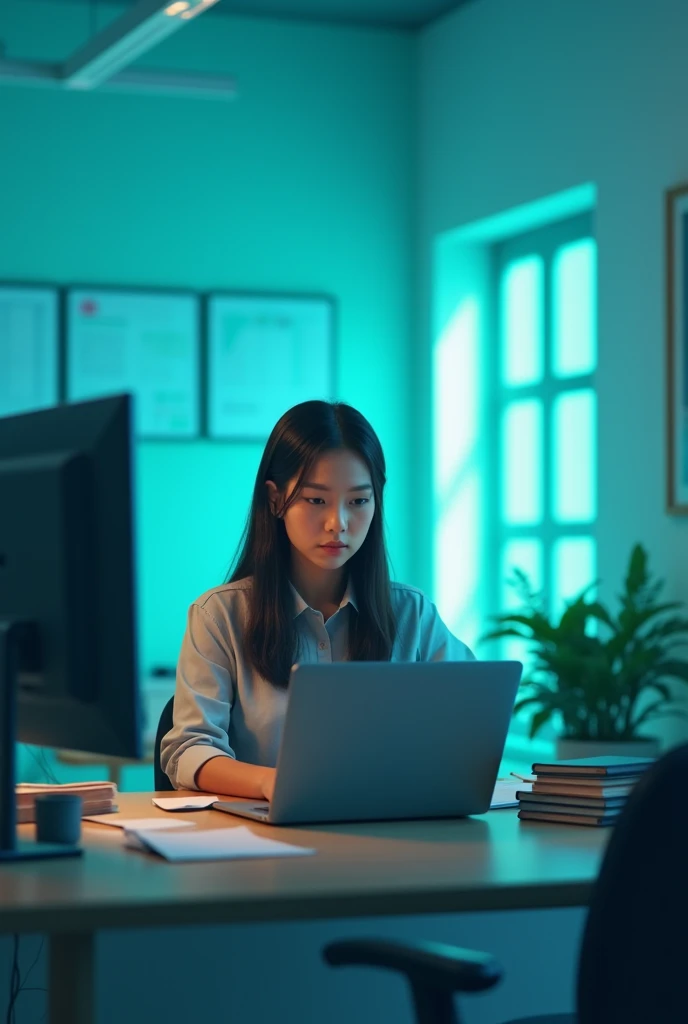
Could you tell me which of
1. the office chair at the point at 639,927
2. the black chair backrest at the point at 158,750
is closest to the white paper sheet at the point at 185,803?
the black chair backrest at the point at 158,750

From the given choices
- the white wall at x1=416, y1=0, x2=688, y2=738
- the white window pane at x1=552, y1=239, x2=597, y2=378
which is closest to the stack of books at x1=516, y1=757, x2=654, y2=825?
the white wall at x1=416, y1=0, x2=688, y2=738

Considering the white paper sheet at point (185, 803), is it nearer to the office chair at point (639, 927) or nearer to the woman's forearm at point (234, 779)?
the woman's forearm at point (234, 779)

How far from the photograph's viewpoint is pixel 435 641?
2.63 metres

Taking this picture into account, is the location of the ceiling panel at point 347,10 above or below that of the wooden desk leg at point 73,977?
above

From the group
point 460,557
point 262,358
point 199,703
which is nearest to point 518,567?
point 460,557

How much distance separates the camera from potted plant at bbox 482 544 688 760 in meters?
3.85

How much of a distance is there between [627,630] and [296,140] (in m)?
2.61

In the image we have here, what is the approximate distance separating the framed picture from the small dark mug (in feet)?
12.4

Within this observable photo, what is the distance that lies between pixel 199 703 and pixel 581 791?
656 millimetres

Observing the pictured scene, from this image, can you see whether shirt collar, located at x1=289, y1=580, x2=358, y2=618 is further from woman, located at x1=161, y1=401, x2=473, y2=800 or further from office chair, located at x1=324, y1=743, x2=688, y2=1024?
office chair, located at x1=324, y1=743, x2=688, y2=1024

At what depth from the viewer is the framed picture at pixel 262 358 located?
555 cm

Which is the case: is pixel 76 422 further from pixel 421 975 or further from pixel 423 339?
pixel 423 339

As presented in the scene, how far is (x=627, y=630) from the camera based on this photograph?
12.7 ft

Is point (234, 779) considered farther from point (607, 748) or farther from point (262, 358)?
point (262, 358)
